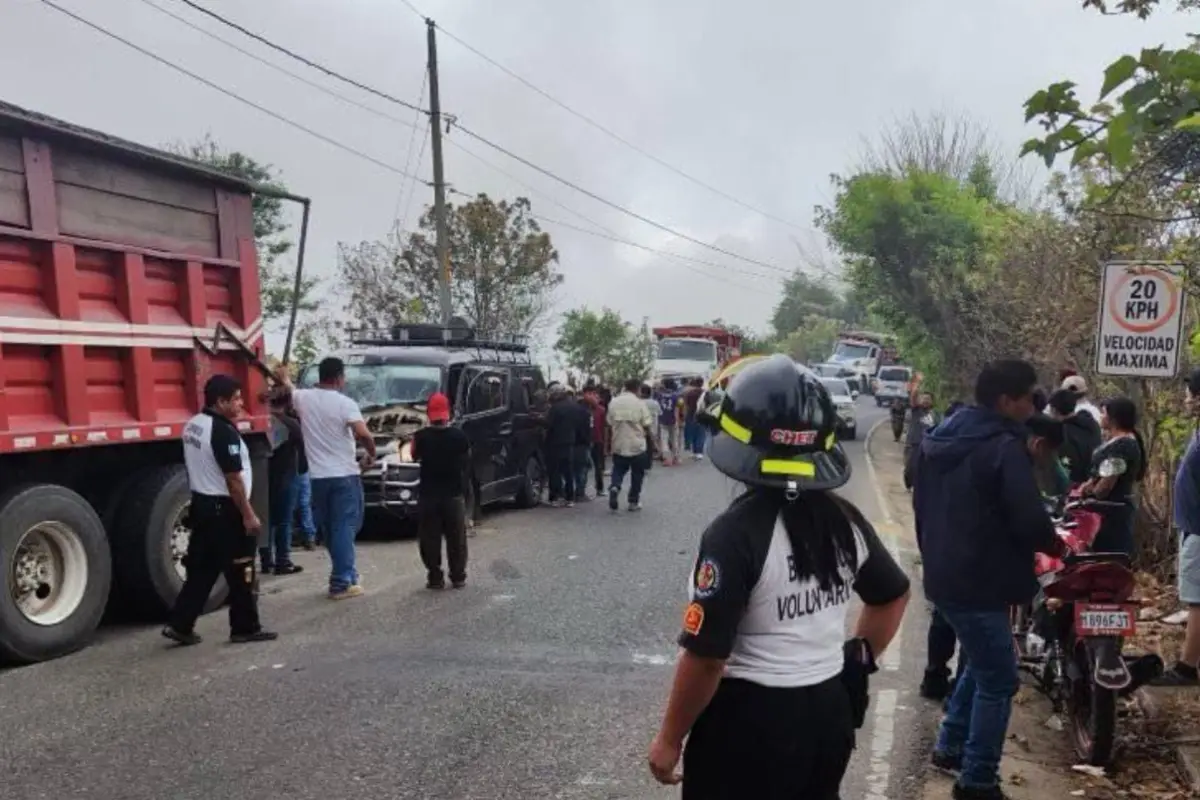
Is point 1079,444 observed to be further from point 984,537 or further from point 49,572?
point 49,572

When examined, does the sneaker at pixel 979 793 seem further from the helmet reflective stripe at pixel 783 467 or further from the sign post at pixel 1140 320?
the sign post at pixel 1140 320

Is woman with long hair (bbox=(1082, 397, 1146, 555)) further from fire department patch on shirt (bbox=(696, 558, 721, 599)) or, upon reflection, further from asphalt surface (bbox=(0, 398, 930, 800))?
fire department patch on shirt (bbox=(696, 558, 721, 599))

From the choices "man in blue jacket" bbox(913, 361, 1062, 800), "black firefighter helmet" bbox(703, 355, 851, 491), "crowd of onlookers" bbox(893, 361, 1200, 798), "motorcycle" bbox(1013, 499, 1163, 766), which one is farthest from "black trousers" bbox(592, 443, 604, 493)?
"black firefighter helmet" bbox(703, 355, 851, 491)

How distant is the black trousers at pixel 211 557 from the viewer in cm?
712

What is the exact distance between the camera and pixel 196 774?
4.84 metres

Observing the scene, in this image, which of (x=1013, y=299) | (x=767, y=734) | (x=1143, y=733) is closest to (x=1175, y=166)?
(x=1143, y=733)

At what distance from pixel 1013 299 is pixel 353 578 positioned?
10731 mm

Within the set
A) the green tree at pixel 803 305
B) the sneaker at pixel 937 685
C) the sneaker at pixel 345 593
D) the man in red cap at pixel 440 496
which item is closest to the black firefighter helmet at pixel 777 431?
the sneaker at pixel 937 685

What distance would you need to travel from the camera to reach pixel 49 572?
6.99m

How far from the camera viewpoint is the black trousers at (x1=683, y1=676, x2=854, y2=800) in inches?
101

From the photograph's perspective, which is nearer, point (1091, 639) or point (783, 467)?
point (783, 467)

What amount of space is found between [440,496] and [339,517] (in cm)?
89

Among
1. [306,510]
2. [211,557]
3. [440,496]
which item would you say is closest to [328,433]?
[440,496]

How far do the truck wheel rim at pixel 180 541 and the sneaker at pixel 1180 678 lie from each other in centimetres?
614
